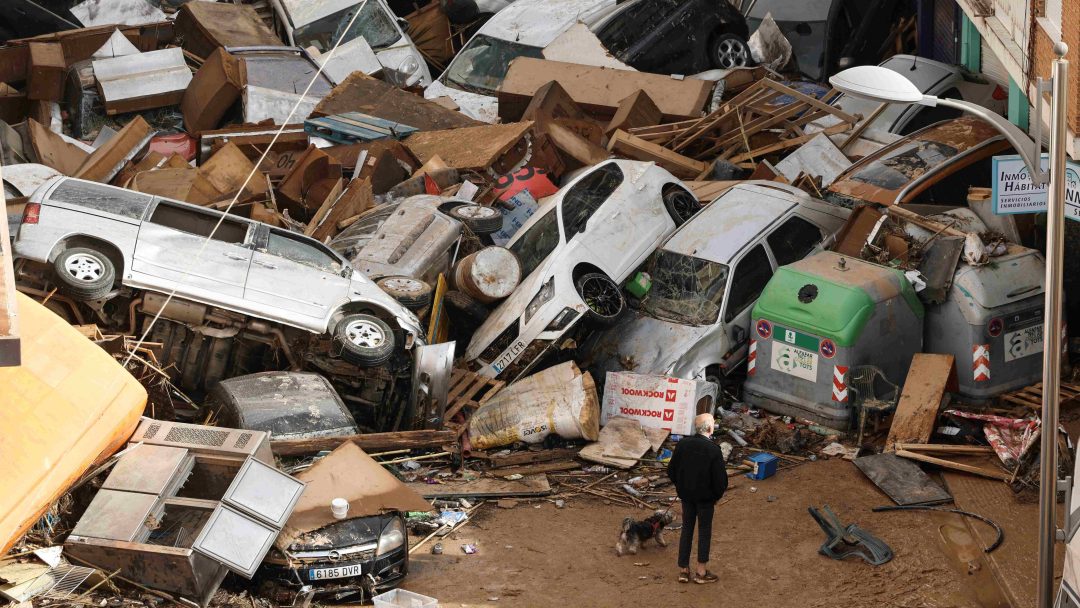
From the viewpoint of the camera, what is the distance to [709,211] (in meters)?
13.8

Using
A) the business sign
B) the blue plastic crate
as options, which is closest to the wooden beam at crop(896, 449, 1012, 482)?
the blue plastic crate

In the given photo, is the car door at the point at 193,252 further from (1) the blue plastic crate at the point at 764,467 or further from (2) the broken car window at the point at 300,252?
(1) the blue plastic crate at the point at 764,467

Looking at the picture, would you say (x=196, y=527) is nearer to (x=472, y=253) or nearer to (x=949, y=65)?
(x=472, y=253)

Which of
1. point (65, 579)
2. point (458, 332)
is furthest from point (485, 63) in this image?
point (65, 579)

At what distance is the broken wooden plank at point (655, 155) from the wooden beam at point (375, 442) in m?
6.04

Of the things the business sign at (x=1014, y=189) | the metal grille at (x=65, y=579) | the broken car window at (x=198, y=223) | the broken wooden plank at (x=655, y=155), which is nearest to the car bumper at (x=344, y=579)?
the metal grille at (x=65, y=579)

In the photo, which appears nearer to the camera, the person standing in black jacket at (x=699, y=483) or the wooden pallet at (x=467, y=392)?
the person standing in black jacket at (x=699, y=483)

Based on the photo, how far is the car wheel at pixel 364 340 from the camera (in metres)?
12.1

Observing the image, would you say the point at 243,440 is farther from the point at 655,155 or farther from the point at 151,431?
the point at 655,155

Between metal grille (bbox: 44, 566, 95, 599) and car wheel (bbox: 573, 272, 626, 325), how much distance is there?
5.55 meters

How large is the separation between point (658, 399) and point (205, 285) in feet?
13.7

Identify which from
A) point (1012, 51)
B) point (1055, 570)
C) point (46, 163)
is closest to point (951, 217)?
point (1012, 51)

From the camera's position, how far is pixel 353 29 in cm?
2205

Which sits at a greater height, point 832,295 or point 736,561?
point 832,295
